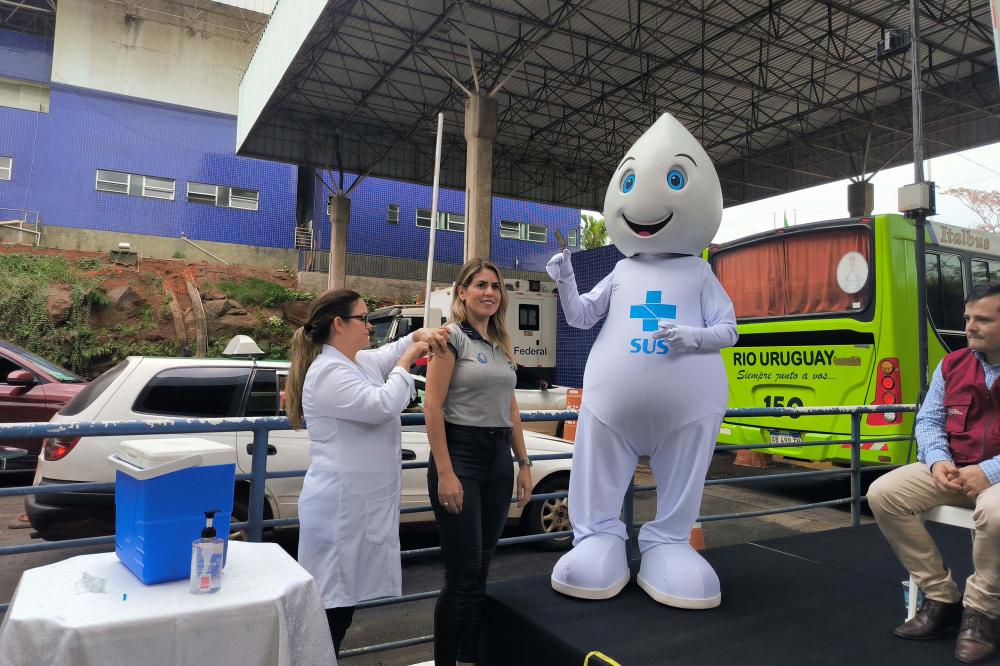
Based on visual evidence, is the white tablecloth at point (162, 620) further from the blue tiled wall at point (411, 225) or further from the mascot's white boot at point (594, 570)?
the blue tiled wall at point (411, 225)

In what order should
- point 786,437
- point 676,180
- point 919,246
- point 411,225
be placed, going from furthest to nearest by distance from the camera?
point 411,225
point 786,437
point 919,246
point 676,180

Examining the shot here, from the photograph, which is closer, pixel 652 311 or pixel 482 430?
pixel 482 430

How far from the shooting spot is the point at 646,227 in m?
3.11

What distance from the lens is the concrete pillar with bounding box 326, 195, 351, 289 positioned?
22.1m

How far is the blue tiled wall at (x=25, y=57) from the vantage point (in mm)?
27578

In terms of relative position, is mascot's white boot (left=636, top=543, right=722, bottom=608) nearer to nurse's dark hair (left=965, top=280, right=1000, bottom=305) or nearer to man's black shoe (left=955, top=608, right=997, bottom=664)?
man's black shoe (left=955, top=608, right=997, bottom=664)

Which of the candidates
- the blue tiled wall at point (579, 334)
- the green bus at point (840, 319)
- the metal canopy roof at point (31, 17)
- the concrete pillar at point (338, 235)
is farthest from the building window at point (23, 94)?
the green bus at point (840, 319)

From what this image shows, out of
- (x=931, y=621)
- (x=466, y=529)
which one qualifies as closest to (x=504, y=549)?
(x=466, y=529)

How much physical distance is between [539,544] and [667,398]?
342cm

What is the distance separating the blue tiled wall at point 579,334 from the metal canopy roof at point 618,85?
171 inches

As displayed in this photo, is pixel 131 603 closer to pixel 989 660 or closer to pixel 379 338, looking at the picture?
pixel 989 660

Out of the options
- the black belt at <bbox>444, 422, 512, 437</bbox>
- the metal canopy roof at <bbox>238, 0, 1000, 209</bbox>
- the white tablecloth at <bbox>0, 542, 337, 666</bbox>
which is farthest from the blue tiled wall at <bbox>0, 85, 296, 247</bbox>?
the white tablecloth at <bbox>0, 542, 337, 666</bbox>

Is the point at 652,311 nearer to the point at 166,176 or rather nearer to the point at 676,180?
the point at 676,180

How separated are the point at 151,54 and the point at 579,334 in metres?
24.0
